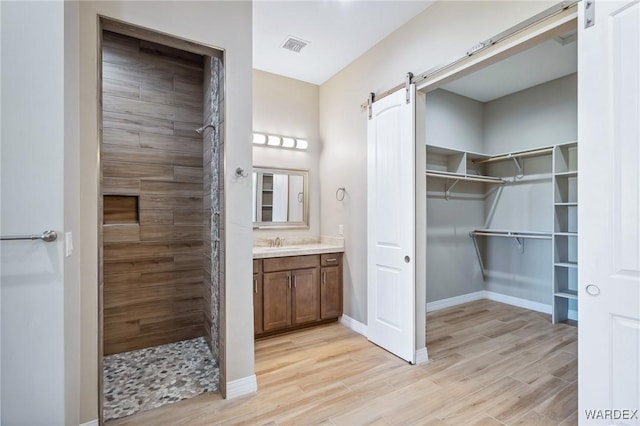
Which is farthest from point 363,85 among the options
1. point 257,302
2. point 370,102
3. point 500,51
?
point 257,302

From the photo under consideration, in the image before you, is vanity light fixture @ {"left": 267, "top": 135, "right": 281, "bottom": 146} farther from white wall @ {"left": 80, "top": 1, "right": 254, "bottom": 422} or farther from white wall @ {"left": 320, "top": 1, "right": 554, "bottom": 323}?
white wall @ {"left": 80, "top": 1, "right": 254, "bottom": 422}

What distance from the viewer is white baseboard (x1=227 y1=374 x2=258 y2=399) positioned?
210 centimetres

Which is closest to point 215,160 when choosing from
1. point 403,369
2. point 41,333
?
point 41,333

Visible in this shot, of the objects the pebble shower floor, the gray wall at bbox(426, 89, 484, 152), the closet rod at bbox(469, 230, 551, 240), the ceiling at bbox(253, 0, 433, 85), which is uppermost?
the ceiling at bbox(253, 0, 433, 85)

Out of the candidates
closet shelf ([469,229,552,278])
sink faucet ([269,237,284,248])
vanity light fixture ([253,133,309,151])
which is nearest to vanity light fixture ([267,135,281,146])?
vanity light fixture ([253,133,309,151])

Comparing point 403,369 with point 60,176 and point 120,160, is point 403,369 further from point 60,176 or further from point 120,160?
point 120,160

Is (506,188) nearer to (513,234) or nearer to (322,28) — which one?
(513,234)

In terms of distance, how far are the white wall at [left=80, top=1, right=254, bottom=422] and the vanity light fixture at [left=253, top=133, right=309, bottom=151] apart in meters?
1.38

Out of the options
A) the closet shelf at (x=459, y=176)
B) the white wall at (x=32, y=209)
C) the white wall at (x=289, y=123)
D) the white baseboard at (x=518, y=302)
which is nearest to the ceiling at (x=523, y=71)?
the closet shelf at (x=459, y=176)

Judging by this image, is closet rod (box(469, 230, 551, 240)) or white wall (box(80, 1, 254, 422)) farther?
closet rod (box(469, 230, 551, 240))

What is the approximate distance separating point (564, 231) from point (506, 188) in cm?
95

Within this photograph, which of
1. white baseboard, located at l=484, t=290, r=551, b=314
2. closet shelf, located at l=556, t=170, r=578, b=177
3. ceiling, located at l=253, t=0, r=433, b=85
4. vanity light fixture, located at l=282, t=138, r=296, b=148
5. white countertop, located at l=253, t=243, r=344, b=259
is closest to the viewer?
ceiling, located at l=253, t=0, r=433, b=85
